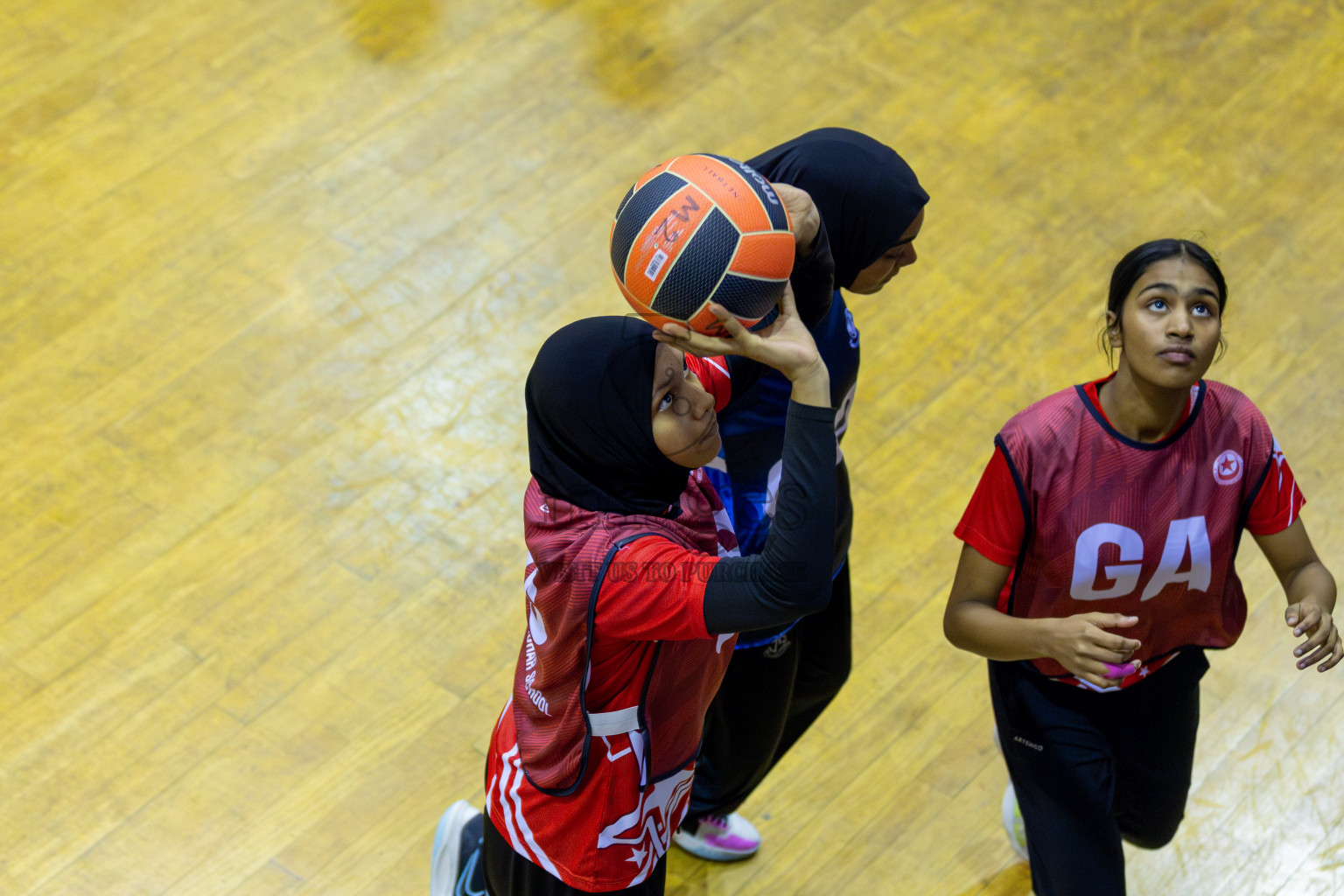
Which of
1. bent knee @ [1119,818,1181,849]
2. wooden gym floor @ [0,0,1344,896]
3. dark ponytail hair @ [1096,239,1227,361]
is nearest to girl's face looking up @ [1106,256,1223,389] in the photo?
dark ponytail hair @ [1096,239,1227,361]

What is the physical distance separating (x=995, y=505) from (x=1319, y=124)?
3.40 meters

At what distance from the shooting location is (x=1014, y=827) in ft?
9.70

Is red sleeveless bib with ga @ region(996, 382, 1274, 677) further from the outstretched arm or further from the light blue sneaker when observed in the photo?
the light blue sneaker

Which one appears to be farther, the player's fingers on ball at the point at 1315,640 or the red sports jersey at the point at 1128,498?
the red sports jersey at the point at 1128,498

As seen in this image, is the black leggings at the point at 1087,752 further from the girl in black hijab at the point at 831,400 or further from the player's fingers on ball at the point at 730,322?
the player's fingers on ball at the point at 730,322

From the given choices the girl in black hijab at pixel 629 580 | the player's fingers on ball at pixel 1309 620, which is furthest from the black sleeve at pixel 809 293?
the player's fingers on ball at pixel 1309 620

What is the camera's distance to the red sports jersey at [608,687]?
1835 mm

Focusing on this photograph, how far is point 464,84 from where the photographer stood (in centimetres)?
487

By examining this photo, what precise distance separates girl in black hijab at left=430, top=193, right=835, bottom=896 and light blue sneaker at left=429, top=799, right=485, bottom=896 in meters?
0.47

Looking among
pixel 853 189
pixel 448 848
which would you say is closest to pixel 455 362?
pixel 448 848

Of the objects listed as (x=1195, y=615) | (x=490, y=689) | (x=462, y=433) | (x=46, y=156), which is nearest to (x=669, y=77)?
(x=462, y=433)

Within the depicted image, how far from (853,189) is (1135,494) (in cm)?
68

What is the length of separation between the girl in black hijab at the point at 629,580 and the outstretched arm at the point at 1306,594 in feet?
2.75

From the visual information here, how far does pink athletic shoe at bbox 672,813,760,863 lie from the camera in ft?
9.66
